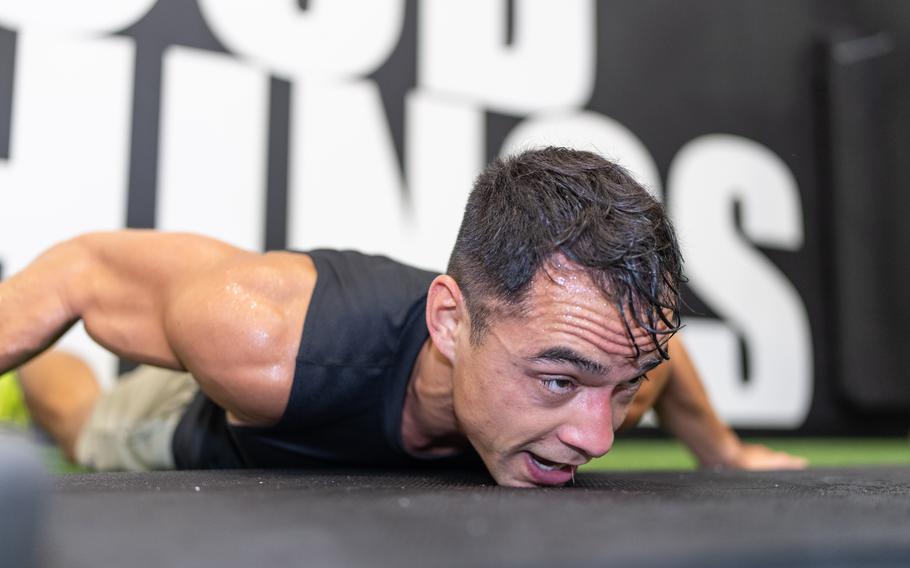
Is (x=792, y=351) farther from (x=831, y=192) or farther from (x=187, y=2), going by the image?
(x=187, y=2)

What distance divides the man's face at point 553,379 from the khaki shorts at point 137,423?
89 centimetres

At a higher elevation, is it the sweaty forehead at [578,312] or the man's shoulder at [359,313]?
the sweaty forehead at [578,312]

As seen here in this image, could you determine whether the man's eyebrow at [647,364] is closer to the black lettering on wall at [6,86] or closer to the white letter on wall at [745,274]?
the black lettering on wall at [6,86]

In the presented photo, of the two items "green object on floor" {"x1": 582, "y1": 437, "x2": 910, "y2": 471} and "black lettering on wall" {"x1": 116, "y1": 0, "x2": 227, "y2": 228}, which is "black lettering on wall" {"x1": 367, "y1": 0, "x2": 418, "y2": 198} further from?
"green object on floor" {"x1": 582, "y1": 437, "x2": 910, "y2": 471}

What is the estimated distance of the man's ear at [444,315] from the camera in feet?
3.80

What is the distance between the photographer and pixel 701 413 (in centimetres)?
175

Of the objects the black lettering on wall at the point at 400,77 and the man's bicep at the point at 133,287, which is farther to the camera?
the black lettering on wall at the point at 400,77

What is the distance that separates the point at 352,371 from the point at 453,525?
1.83 feet

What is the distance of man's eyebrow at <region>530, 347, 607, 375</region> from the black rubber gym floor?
139 millimetres

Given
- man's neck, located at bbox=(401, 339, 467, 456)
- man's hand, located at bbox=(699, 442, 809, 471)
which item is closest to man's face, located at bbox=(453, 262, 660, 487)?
man's neck, located at bbox=(401, 339, 467, 456)

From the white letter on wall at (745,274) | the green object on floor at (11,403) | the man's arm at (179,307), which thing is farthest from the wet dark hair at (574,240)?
the white letter on wall at (745,274)

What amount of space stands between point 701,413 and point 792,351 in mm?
1834

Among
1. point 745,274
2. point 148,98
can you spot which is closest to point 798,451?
point 745,274

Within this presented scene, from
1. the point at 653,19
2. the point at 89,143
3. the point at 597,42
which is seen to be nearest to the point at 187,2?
the point at 89,143
